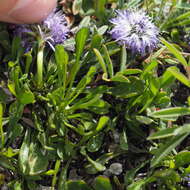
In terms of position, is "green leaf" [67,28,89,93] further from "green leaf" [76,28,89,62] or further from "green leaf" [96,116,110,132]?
"green leaf" [96,116,110,132]

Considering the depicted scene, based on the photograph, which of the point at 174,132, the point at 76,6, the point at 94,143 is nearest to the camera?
the point at 174,132

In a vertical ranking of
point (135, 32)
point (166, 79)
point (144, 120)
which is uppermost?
point (135, 32)

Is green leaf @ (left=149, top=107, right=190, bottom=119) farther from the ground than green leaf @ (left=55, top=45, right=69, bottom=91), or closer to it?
closer to it

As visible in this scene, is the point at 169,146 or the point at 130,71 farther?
the point at 130,71

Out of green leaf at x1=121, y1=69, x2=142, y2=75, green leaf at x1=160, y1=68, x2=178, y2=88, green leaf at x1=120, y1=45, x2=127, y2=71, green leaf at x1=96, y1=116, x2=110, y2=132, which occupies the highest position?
green leaf at x1=120, y1=45, x2=127, y2=71

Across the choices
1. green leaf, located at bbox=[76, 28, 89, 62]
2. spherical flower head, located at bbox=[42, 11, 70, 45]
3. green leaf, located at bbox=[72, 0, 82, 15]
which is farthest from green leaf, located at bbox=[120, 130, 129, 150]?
green leaf, located at bbox=[72, 0, 82, 15]

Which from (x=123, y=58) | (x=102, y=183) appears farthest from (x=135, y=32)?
(x=102, y=183)

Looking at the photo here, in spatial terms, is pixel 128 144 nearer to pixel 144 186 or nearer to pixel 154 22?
pixel 144 186

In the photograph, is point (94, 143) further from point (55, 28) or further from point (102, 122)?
point (55, 28)
